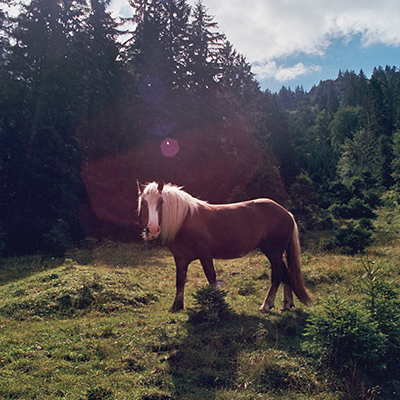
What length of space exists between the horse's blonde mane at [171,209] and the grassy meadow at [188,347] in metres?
1.64

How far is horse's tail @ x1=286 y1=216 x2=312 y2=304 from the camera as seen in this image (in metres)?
6.55

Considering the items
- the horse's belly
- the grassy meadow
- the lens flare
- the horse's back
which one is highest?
the lens flare

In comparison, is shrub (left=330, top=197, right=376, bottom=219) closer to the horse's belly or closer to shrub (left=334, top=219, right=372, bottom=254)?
shrub (left=334, top=219, right=372, bottom=254)

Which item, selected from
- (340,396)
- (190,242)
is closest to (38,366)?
(190,242)

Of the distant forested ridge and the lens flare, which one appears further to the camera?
the lens flare

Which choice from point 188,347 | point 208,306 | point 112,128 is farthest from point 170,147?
point 188,347

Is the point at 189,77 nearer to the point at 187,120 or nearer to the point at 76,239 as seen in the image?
the point at 187,120

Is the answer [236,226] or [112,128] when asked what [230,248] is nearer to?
[236,226]

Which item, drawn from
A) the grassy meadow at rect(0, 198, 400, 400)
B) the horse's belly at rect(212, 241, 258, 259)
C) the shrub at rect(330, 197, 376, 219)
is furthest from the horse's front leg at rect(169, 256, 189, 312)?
the shrub at rect(330, 197, 376, 219)

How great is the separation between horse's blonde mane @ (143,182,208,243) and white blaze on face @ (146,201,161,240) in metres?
0.24

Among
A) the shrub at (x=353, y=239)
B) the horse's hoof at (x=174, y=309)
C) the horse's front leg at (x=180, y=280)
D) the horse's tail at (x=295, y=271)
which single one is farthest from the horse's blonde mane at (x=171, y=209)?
the shrub at (x=353, y=239)

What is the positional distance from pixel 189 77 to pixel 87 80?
335 inches

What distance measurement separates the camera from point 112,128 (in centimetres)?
2180

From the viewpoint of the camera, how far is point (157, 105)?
23.8 m
